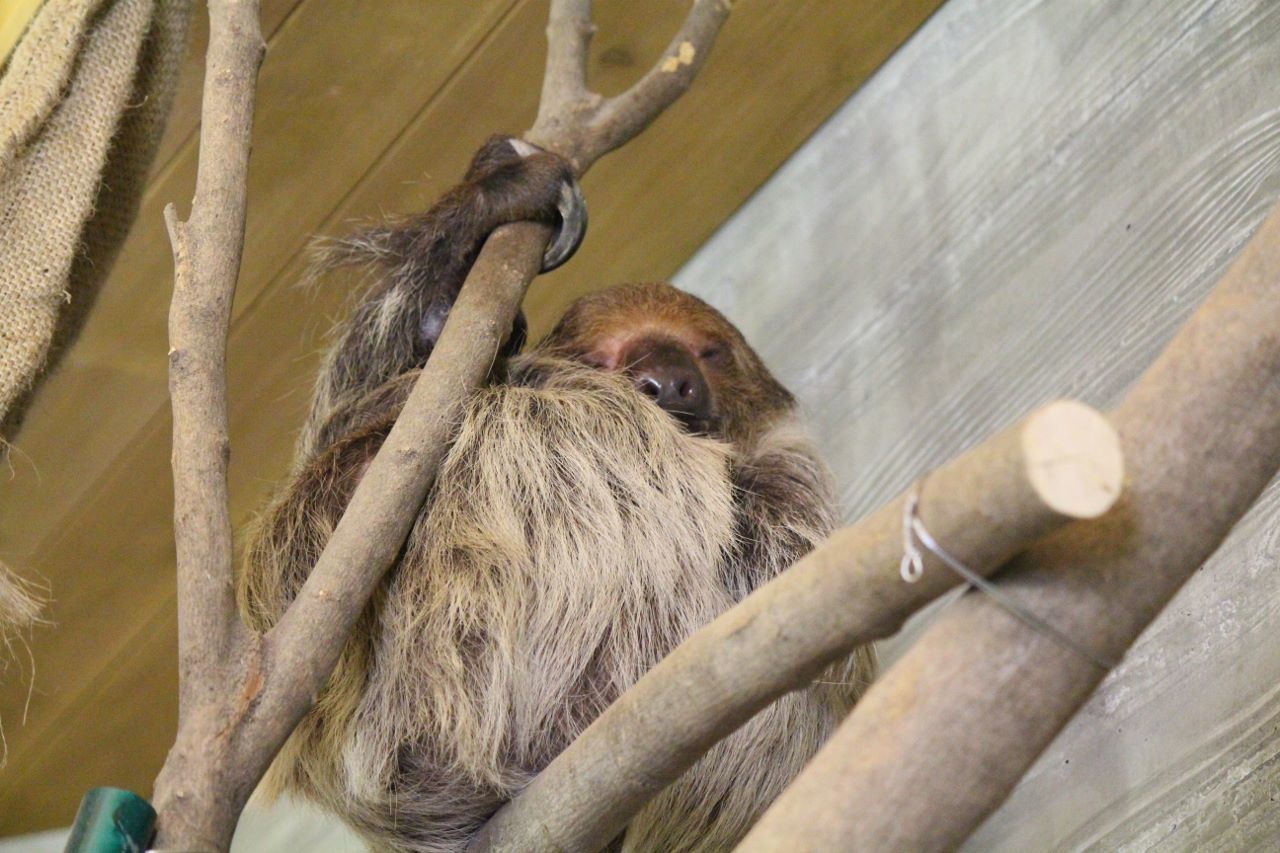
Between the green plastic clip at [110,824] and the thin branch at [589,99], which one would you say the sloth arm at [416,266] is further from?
the green plastic clip at [110,824]

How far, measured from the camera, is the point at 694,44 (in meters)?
2.53

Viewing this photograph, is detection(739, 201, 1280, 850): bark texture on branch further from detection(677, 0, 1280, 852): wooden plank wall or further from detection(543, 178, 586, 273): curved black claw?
detection(543, 178, 586, 273): curved black claw

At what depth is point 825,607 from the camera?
1119 mm

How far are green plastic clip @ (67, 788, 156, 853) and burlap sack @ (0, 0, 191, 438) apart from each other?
0.93 m

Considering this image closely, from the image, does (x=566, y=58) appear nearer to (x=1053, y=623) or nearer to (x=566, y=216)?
(x=566, y=216)

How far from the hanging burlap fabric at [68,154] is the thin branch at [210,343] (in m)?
0.38

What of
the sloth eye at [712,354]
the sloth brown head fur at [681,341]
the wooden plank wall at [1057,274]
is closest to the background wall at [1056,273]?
the wooden plank wall at [1057,274]

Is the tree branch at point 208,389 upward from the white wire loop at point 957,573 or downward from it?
upward

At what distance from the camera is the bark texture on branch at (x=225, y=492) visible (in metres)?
1.50

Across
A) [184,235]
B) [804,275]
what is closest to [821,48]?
[804,275]

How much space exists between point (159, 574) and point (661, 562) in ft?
5.61

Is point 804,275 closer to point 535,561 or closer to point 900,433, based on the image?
point 900,433

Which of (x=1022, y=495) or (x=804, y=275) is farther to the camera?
(x=804, y=275)

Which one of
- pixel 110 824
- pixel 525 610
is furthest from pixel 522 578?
pixel 110 824
